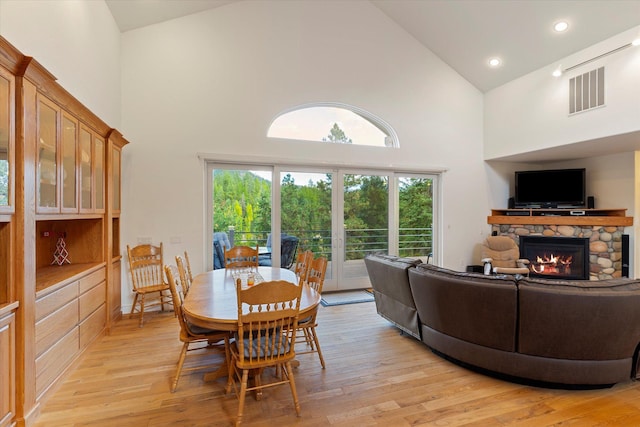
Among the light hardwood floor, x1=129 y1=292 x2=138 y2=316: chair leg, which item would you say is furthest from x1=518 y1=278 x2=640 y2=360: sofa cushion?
x1=129 y1=292 x2=138 y2=316: chair leg

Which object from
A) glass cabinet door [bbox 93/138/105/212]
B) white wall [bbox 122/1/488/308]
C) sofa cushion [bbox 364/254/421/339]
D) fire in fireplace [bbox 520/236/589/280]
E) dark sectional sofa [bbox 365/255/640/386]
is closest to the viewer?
dark sectional sofa [bbox 365/255/640/386]

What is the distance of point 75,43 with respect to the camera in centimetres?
307

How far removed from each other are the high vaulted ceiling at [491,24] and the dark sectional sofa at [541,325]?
3.97m

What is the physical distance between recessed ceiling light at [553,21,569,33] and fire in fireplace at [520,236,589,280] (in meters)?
3.47

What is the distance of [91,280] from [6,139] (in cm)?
176

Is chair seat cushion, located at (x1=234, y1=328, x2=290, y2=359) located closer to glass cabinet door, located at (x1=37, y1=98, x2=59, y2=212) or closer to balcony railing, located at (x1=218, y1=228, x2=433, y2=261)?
glass cabinet door, located at (x1=37, y1=98, x2=59, y2=212)

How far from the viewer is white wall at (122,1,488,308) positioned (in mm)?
4340

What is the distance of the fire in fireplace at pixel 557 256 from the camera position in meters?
5.49

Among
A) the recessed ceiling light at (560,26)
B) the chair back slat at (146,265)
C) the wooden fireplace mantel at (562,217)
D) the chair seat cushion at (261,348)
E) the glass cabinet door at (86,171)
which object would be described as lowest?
the chair seat cushion at (261,348)

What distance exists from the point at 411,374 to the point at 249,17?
529cm

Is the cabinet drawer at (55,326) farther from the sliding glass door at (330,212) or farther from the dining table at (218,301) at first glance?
the sliding glass door at (330,212)

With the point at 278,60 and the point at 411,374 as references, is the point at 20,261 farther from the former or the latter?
the point at 278,60

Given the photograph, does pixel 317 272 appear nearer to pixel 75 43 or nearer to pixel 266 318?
pixel 266 318

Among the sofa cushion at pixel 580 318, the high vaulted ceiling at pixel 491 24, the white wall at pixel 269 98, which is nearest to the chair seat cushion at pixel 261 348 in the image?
the sofa cushion at pixel 580 318
